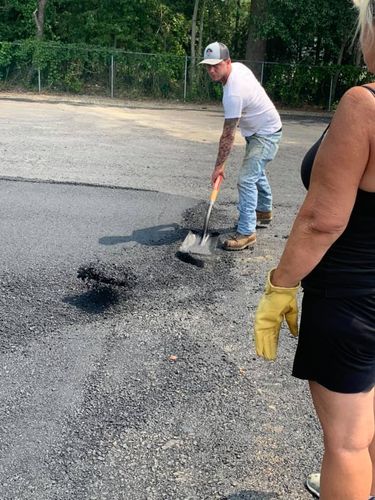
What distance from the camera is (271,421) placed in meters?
3.03

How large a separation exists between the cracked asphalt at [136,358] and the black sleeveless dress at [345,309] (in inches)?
37.1

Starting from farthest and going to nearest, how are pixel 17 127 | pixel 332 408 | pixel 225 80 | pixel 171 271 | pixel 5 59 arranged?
pixel 5 59 → pixel 17 127 → pixel 225 80 → pixel 171 271 → pixel 332 408

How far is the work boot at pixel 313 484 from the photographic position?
2.53m

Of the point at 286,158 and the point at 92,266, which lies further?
the point at 286,158

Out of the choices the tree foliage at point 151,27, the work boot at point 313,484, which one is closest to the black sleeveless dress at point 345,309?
the work boot at point 313,484

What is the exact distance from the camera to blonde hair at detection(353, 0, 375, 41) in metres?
1.63

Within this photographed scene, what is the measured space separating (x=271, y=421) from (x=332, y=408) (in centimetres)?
119

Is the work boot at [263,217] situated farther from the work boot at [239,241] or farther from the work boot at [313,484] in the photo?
the work boot at [313,484]

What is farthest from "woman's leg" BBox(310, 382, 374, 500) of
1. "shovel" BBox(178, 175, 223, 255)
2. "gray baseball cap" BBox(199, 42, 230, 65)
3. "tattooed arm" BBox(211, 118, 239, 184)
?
"gray baseball cap" BBox(199, 42, 230, 65)

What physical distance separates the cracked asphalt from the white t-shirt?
3.75 feet

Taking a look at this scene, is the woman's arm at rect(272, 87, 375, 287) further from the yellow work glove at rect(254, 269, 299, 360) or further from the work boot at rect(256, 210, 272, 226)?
the work boot at rect(256, 210, 272, 226)

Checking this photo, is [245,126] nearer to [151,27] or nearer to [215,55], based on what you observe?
[215,55]

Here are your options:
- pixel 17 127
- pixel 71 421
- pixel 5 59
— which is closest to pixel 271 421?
pixel 71 421

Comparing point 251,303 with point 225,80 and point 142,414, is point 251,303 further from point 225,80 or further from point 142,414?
point 225,80
